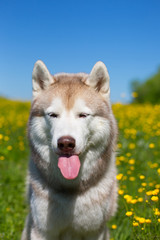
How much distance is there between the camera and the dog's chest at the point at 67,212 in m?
2.86

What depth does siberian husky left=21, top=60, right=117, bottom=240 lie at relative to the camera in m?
2.78

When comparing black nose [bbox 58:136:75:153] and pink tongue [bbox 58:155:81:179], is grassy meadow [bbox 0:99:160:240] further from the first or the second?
black nose [bbox 58:136:75:153]

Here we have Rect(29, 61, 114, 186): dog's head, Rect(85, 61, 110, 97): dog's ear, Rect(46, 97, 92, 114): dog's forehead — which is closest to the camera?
Rect(29, 61, 114, 186): dog's head

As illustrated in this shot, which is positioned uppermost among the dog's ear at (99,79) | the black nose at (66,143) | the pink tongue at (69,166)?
the dog's ear at (99,79)

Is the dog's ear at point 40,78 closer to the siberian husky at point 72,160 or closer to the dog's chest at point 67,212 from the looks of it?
the siberian husky at point 72,160

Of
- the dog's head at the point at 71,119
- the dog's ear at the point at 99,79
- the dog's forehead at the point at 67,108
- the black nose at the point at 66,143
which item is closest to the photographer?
the black nose at the point at 66,143

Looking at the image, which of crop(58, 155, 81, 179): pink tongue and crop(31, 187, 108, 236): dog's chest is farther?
crop(31, 187, 108, 236): dog's chest

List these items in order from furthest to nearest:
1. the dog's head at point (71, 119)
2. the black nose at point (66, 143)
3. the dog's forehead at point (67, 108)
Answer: the dog's forehead at point (67, 108), the dog's head at point (71, 119), the black nose at point (66, 143)

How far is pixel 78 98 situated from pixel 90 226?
1411mm

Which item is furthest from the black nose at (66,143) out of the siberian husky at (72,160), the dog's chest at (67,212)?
the dog's chest at (67,212)

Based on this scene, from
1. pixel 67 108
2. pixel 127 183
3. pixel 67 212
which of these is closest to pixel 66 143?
pixel 67 108

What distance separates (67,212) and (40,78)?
5.05 feet

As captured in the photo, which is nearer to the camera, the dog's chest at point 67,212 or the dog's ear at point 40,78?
the dog's chest at point 67,212

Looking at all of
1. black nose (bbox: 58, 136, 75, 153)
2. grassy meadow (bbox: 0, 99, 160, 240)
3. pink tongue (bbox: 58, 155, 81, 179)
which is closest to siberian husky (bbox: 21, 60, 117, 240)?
pink tongue (bbox: 58, 155, 81, 179)
